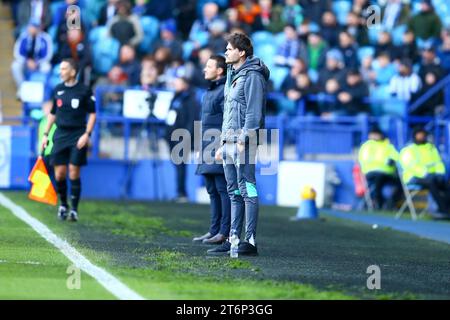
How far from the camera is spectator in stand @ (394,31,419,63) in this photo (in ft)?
81.6

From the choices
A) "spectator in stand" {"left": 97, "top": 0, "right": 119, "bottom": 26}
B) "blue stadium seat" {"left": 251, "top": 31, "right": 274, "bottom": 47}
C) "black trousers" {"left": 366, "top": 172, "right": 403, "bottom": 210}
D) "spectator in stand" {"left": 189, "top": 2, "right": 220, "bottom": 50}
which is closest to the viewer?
"black trousers" {"left": 366, "top": 172, "right": 403, "bottom": 210}

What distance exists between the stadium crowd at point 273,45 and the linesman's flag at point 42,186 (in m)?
6.26

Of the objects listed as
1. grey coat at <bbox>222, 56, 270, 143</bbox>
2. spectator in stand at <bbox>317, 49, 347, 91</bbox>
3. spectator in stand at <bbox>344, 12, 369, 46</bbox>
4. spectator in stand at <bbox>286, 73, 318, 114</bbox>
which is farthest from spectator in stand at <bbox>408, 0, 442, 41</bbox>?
grey coat at <bbox>222, 56, 270, 143</bbox>

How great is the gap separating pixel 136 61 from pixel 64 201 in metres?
8.51

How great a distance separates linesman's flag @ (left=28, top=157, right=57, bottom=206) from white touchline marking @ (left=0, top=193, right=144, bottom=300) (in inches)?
12.2

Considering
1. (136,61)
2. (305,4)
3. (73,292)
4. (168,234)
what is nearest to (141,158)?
(136,61)

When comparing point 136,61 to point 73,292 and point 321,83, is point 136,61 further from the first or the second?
point 73,292

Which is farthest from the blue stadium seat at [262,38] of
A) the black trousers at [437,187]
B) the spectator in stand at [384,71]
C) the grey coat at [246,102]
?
the grey coat at [246,102]

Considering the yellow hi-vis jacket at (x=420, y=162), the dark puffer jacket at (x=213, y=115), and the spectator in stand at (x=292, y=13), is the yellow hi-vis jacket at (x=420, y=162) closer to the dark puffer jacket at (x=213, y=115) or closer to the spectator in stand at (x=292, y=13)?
the spectator in stand at (x=292, y=13)

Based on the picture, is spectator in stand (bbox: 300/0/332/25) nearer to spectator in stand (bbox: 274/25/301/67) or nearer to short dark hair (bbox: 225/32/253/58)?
spectator in stand (bbox: 274/25/301/67)

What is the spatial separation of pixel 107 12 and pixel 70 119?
10.5 m

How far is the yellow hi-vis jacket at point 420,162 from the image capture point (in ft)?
65.0

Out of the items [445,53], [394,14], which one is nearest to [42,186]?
[445,53]

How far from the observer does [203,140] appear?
532 inches
